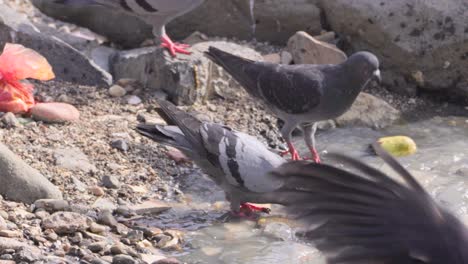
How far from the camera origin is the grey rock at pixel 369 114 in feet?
25.0

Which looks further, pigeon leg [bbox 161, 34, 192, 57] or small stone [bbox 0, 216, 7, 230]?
pigeon leg [bbox 161, 34, 192, 57]

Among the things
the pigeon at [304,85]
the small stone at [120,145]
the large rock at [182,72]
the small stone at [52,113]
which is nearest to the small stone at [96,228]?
the small stone at [120,145]

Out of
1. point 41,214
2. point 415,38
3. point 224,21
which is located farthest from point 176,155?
point 415,38

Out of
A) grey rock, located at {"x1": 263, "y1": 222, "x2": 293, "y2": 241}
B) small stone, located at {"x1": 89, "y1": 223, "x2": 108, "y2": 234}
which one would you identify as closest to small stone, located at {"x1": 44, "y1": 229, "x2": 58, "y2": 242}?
small stone, located at {"x1": 89, "y1": 223, "x2": 108, "y2": 234}

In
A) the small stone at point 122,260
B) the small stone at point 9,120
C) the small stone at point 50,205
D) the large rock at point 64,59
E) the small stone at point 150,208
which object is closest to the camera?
the small stone at point 122,260

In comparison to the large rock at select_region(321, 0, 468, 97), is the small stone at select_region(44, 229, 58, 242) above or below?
below

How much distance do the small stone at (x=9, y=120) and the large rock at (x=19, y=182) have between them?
1.00 m

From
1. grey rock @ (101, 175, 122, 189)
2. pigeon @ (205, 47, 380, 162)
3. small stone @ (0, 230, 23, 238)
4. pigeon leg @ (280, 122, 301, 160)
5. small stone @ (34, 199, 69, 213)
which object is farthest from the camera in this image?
pigeon leg @ (280, 122, 301, 160)

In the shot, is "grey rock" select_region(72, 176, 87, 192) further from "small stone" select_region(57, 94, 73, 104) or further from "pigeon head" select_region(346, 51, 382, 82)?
"pigeon head" select_region(346, 51, 382, 82)

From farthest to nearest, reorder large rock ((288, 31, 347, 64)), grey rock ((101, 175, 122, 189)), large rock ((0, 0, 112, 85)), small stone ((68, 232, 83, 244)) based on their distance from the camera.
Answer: large rock ((288, 31, 347, 64))
large rock ((0, 0, 112, 85))
grey rock ((101, 175, 122, 189))
small stone ((68, 232, 83, 244))

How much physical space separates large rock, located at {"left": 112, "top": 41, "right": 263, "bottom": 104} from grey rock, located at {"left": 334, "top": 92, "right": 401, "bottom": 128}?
2.72ft

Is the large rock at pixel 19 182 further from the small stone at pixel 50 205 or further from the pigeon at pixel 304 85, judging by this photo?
the pigeon at pixel 304 85

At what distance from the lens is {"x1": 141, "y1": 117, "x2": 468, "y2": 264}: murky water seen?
5.63 meters

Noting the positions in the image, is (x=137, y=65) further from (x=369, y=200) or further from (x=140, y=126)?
(x=369, y=200)
